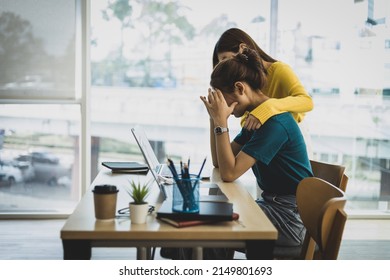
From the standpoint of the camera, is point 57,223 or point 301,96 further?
point 57,223

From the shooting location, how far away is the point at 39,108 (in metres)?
3.99

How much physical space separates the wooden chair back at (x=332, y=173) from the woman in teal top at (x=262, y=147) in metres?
0.16

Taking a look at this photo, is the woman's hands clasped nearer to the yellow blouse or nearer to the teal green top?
the teal green top

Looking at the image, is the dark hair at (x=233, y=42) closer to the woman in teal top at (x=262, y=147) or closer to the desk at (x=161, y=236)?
the woman in teal top at (x=262, y=147)

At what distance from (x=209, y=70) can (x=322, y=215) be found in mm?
2843

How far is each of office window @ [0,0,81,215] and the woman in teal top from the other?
222cm

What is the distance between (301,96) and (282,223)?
0.73 meters

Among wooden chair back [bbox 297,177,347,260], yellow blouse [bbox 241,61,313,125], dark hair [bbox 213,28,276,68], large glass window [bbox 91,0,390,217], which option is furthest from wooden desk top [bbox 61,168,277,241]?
large glass window [bbox 91,0,390,217]

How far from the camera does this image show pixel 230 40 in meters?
2.31

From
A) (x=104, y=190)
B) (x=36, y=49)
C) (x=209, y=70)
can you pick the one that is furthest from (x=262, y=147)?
(x=36, y=49)

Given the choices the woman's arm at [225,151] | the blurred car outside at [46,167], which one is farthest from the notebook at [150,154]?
the blurred car outside at [46,167]
